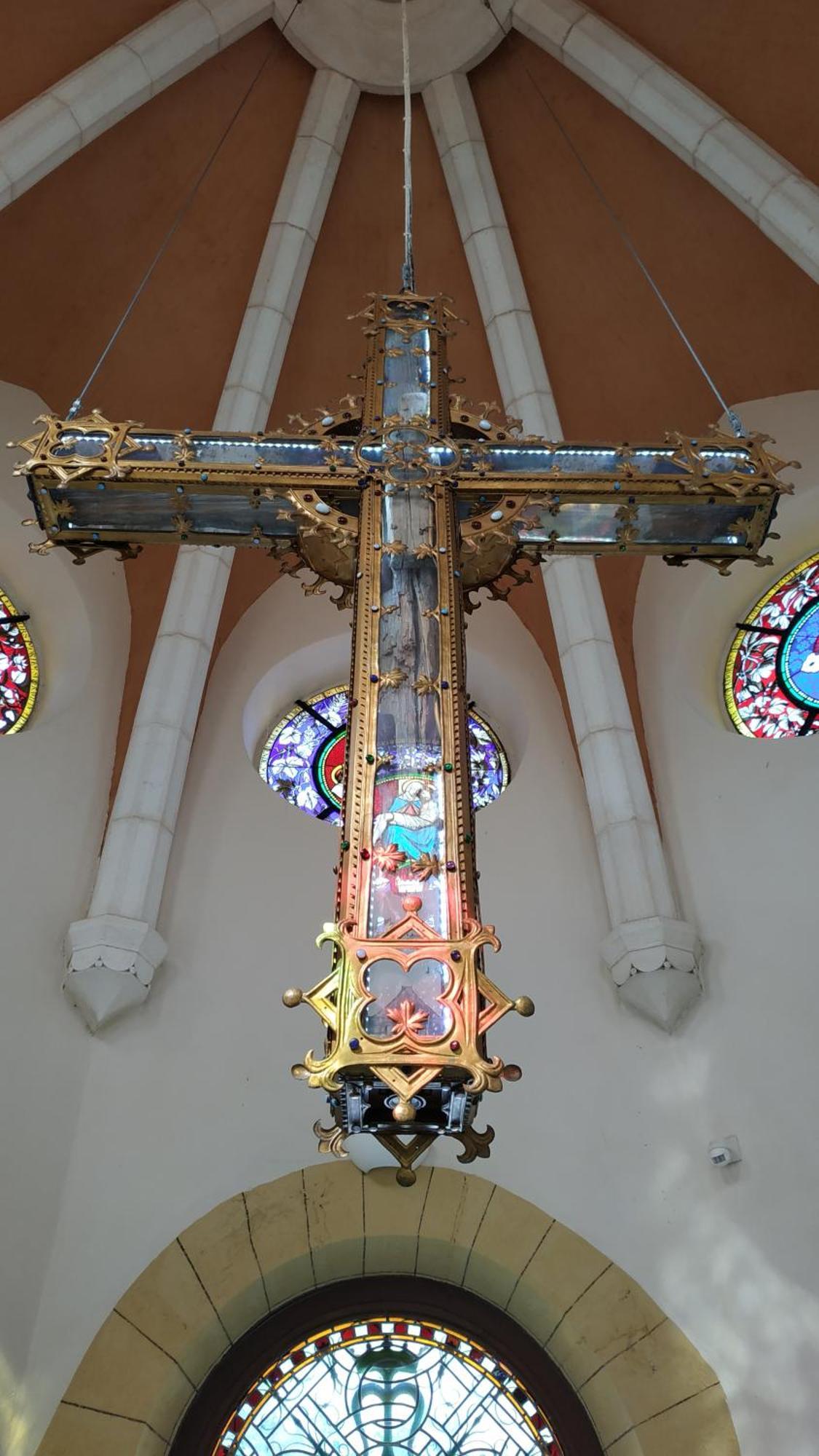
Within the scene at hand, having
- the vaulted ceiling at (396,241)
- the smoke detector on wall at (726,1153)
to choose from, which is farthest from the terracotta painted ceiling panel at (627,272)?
the smoke detector on wall at (726,1153)

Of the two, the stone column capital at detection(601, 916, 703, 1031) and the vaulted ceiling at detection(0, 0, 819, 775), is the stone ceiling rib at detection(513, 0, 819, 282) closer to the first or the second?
the vaulted ceiling at detection(0, 0, 819, 775)

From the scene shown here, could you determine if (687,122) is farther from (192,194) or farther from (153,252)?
(153,252)

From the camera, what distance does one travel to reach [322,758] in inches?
328

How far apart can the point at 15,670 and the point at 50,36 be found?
12.4ft

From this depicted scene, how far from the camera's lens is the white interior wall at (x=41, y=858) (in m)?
5.66

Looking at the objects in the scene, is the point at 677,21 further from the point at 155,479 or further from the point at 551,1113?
the point at 551,1113

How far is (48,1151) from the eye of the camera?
5.93m

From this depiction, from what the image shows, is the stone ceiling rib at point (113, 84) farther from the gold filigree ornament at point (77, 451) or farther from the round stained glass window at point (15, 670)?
the gold filigree ornament at point (77, 451)

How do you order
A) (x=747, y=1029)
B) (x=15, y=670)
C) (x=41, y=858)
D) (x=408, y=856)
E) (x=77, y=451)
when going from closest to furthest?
(x=408, y=856) → (x=77, y=451) → (x=747, y=1029) → (x=41, y=858) → (x=15, y=670)

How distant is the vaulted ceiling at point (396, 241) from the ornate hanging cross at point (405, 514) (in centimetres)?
369

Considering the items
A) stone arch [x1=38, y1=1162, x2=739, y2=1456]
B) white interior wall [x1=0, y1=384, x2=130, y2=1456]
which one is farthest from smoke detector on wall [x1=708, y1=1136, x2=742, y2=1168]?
white interior wall [x1=0, y1=384, x2=130, y2=1456]

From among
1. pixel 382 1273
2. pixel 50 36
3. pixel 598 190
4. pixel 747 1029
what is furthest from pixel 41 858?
pixel 598 190

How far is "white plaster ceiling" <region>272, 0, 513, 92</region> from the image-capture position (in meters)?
9.12

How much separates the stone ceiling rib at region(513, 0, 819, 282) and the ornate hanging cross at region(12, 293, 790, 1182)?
3398 millimetres
